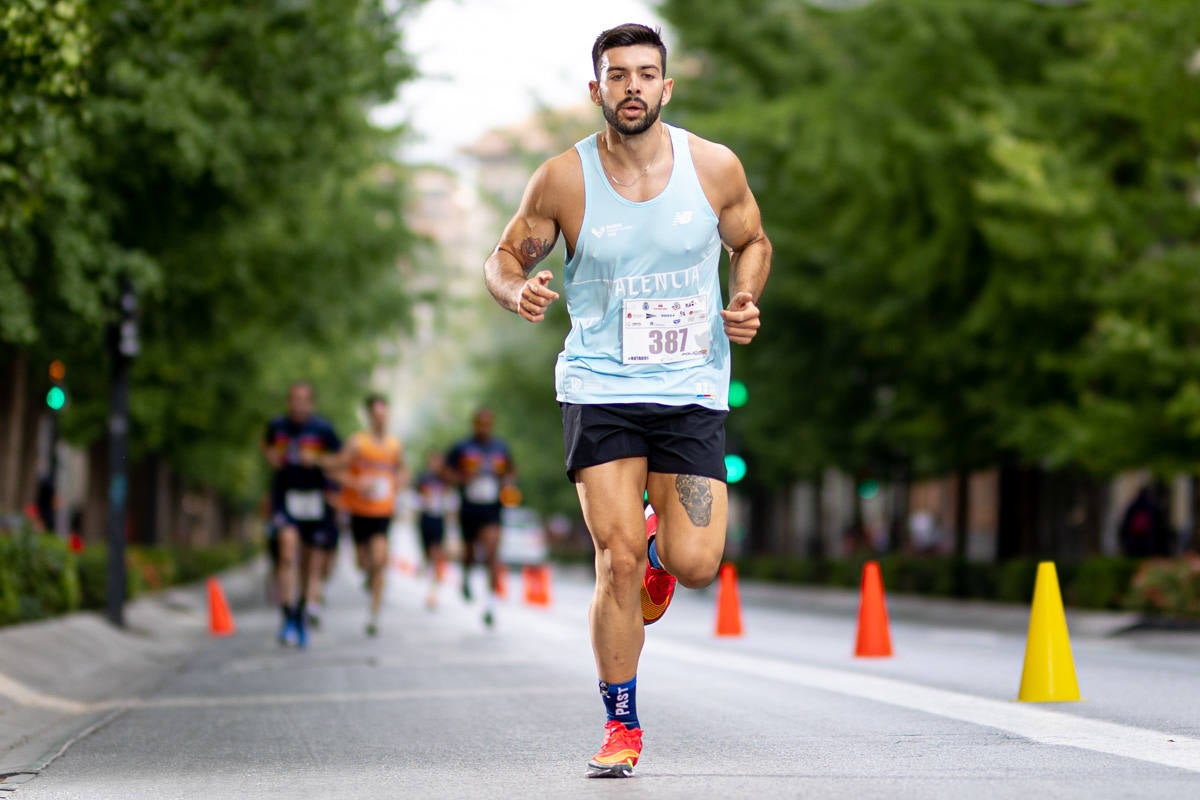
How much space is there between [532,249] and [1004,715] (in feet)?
10.9

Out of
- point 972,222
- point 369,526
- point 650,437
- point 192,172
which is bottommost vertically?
point 369,526

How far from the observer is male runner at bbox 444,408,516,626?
20.3m

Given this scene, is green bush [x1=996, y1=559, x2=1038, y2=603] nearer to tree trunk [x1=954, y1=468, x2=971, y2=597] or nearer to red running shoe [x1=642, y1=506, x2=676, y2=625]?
tree trunk [x1=954, y1=468, x2=971, y2=597]

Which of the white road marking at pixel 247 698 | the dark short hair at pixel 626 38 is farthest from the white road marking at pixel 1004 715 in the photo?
the dark short hair at pixel 626 38

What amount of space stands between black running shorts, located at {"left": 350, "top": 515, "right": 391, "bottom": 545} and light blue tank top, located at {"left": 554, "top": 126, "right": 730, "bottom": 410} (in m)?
12.1

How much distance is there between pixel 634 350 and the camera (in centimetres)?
688

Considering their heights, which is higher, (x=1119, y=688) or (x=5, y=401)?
(x=5, y=401)

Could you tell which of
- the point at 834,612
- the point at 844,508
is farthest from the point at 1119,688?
the point at 844,508

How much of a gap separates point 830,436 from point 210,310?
16.8m

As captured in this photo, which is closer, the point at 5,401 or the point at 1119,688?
the point at 1119,688

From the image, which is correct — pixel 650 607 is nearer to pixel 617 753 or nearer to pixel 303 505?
pixel 617 753

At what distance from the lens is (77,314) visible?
1764cm

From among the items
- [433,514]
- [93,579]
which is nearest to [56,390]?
[93,579]

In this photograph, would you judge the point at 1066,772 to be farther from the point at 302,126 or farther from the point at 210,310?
the point at 210,310
